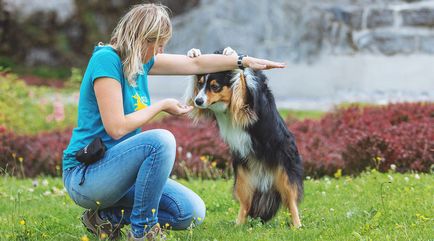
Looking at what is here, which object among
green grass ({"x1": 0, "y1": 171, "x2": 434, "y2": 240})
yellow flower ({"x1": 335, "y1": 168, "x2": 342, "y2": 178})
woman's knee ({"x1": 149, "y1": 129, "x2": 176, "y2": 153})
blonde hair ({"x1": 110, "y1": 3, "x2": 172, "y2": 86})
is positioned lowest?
yellow flower ({"x1": 335, "y1": 168, "x2": 342, "y2": 178})

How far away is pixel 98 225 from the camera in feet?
14.8

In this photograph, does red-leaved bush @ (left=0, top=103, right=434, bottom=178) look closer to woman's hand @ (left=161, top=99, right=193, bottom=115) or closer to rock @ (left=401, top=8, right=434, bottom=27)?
woman's hand @ (left=161, top=99, right=193, bottom=115)

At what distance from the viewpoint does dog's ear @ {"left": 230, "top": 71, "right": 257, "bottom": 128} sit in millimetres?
4633

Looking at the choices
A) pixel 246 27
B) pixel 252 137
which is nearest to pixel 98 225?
pixel 252 137

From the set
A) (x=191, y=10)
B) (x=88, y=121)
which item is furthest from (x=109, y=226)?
(x=191, y=10)

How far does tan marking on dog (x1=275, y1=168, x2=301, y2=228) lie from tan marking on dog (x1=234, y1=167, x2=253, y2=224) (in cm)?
22

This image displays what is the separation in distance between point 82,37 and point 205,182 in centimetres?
1060

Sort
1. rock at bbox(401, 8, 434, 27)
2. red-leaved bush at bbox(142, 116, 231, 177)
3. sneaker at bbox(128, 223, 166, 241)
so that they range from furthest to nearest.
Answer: rock at bbox(401, 8, 434, 27) < red-leaved bush at bbox(142, 116, 231, 177) < sneaker at bbox(128, 223, 166, 241)

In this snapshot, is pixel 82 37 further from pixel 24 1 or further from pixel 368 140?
pixel 368 140

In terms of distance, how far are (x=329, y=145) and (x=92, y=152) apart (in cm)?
393

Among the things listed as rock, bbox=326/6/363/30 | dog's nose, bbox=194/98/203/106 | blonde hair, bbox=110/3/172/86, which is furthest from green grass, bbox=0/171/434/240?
rock, bbox=326/6/363/30

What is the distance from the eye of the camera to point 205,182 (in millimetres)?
6812

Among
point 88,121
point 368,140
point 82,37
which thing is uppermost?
point 88,121

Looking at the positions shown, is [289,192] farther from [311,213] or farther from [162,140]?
[162,140]
